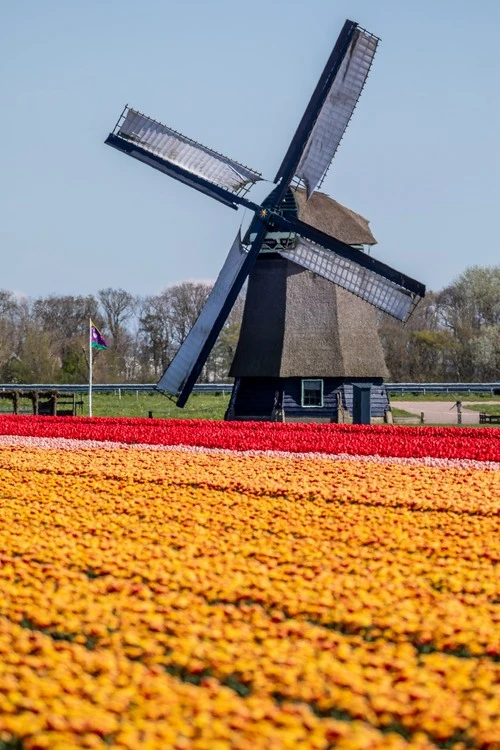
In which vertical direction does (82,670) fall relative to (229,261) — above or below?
below

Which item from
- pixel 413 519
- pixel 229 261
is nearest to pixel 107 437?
pixel 229 261

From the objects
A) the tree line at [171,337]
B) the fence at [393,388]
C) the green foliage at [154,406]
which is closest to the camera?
the green foliage at [154,406]

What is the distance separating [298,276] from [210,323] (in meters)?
3.57

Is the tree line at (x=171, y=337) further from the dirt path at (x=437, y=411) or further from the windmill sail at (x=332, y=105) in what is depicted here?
the windmill sail at (x=332, y=105)

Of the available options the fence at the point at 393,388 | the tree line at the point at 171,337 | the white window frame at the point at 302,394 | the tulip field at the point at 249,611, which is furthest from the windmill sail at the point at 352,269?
the tree line at the point at 171,337

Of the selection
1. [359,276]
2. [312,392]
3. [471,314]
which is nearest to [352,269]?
[359,276]

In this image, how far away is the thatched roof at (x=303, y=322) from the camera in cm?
2816

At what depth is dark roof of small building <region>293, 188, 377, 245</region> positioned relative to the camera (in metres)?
28.1

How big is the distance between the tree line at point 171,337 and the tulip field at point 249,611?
162 ft

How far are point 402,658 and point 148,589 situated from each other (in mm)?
2156

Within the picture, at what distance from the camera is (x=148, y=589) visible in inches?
291

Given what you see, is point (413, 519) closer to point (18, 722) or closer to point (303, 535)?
point (303, 535)

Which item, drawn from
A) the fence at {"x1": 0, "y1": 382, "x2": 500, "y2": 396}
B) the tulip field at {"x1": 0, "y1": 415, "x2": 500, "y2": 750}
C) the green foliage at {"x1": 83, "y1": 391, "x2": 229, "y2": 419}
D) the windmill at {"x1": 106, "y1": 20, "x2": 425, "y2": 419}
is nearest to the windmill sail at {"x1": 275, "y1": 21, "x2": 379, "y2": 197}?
the windmill at {"x1": 106, "y1": 20, "x2": 425, "y2": 419}

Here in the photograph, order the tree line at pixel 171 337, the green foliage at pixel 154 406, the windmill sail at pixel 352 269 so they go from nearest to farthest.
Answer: the windmill sail at pixel 352 269, the green foliage at pixel 154 406, the tree line at pixel 171 337
